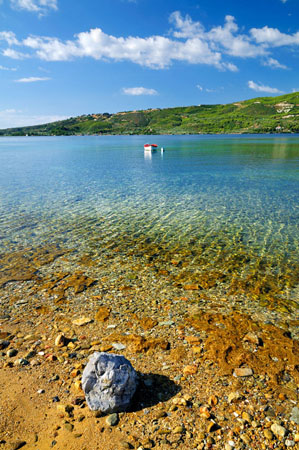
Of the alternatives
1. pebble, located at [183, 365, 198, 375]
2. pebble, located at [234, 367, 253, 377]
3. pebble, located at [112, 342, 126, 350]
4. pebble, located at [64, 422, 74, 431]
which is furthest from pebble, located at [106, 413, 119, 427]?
pebble, located at [234, 367, 253, 377]

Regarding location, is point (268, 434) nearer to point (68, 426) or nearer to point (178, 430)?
point (178, 430)

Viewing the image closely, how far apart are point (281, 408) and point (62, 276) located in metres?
10.2

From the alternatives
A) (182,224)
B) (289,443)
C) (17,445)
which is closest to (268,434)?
(289,443)

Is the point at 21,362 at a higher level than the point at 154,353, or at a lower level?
higher

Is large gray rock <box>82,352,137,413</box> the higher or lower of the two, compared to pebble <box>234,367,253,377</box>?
higher

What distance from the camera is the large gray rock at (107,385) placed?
6324mm

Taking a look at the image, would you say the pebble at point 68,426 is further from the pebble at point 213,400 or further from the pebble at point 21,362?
the pebble at point 213,400

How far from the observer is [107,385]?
6301 mm

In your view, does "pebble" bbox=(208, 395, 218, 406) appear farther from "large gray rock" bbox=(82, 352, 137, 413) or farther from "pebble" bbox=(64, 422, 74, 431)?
"pebble" bbox=(64, 422, 74, 431)

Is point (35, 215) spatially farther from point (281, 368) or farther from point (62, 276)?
point (281, 368)

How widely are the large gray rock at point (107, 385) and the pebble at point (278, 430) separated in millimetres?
3141

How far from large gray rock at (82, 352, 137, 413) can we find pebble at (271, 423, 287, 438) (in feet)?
10.3

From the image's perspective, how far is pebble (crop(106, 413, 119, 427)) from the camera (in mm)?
6164

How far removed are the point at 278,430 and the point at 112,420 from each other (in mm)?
3590
